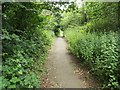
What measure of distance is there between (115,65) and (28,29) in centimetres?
604

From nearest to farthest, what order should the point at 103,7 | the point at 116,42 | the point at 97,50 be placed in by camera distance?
1. the point at 116,42
2. the point at 97,50
3. the point at 103,7

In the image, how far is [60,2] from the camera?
34.4 ft

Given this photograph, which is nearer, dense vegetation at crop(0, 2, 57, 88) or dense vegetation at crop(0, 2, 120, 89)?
dense vegetation at crop(0, 2, 57, 88)

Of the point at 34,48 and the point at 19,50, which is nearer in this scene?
the point at 19,50

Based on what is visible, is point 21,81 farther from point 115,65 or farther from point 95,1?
point 95,1

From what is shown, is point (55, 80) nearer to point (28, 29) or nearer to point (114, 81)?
point (114, 81)

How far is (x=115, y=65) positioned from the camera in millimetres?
5375

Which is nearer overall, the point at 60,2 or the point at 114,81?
the point at 114,81

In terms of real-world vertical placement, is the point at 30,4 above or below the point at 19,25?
above

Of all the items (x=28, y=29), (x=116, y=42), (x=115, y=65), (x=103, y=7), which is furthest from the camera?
(x=103, y=7)

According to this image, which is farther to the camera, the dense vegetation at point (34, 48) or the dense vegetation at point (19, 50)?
the dense vegetation at point (34, 48)

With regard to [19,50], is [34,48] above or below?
below

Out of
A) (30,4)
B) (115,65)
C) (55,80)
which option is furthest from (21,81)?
(30,4)

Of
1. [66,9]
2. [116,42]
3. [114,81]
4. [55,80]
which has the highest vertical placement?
[66,9]
